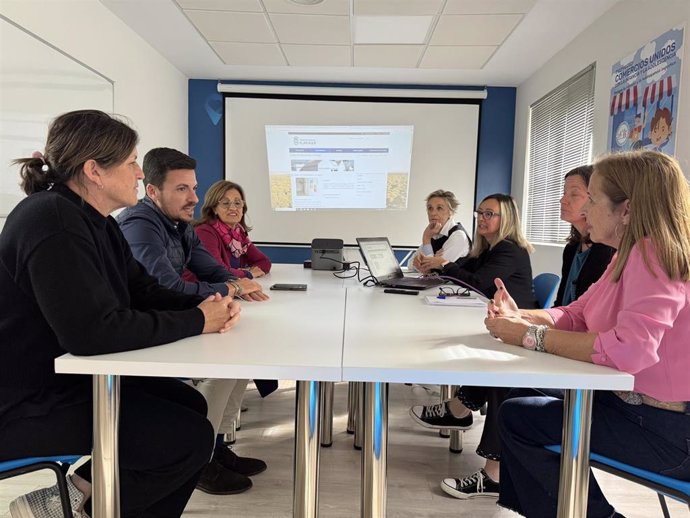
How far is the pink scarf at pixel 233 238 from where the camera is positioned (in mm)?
3031

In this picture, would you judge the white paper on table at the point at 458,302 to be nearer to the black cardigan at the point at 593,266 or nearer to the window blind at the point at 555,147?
the black cardigan at the point at 593,266

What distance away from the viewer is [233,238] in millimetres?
3131

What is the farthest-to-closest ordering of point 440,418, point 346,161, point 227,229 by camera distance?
point 346,161 → point 227,229 → point 440,418

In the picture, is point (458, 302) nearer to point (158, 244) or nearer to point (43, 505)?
point (158, 244)

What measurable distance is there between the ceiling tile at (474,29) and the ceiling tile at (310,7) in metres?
0.75

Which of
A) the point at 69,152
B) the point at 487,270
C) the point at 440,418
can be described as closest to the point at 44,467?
the point at 69,152

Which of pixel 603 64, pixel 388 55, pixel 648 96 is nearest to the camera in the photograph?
pixel 648 96

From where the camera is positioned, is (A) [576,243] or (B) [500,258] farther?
(B) [500,258]

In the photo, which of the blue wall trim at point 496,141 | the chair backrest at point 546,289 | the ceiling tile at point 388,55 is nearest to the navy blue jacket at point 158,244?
the chair backrest at point 546,289

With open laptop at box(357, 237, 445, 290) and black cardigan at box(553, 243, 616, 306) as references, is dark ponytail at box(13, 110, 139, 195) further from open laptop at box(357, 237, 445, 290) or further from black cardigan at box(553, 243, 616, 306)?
black cardigan at box(553, 243, 616, 306)

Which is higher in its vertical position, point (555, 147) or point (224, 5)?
point (224, 5)

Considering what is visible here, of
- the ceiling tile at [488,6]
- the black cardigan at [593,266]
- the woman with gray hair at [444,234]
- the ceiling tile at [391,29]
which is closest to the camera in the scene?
the black cardigan at [593,266]

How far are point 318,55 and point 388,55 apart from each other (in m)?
0.65

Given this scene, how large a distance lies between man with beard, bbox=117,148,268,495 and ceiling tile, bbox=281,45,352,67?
2.73m
